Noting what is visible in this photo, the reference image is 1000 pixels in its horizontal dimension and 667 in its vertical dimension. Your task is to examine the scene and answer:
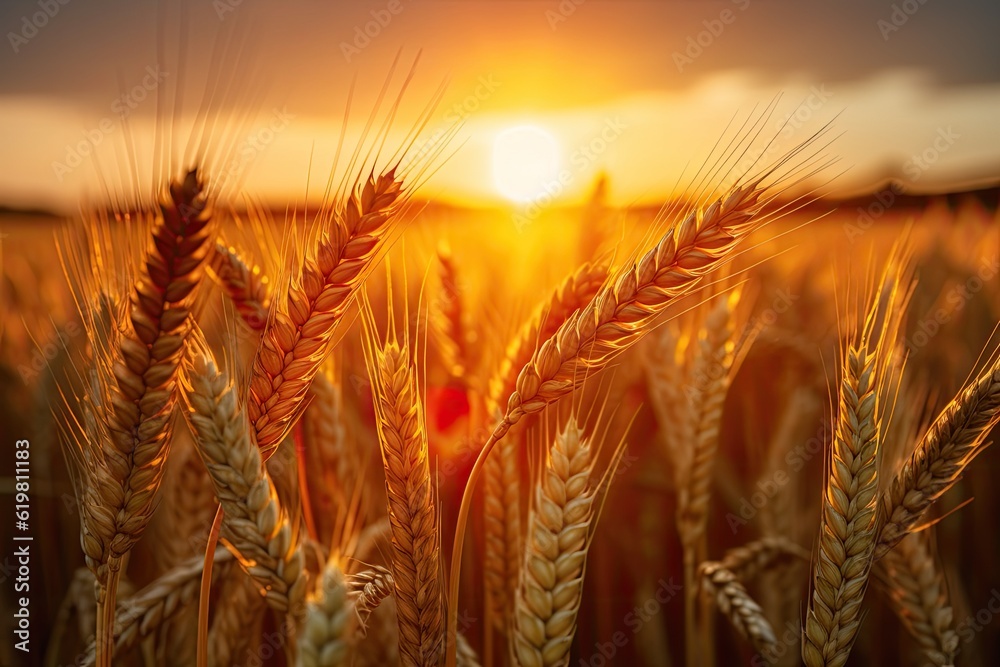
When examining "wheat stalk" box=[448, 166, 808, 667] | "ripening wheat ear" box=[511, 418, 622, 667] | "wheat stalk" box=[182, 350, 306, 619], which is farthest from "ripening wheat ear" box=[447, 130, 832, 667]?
"wheat stalk" box=[182, 350, 306, 619]

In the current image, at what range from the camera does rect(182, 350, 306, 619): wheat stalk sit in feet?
2.95

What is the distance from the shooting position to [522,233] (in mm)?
2676

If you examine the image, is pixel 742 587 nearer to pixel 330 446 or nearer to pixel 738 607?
pixel 738 607

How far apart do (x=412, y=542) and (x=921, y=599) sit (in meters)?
1.47

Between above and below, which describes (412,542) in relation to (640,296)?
below

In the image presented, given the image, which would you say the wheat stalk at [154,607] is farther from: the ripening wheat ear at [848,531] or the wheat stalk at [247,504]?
the ripening wheat ear at [848,531]

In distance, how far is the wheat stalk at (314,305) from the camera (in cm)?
101

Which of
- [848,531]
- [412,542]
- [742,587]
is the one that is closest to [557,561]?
[412,542]

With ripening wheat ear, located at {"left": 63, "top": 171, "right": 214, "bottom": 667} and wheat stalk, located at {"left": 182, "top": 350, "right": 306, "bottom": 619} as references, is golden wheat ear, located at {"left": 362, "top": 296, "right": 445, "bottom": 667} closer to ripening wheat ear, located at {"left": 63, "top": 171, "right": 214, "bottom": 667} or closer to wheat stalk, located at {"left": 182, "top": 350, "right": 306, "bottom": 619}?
wheat stalk, located at {"left": 182, "top": 350, "right": 306, "bottom": 619}

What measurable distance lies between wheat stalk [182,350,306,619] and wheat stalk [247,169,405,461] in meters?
0.11

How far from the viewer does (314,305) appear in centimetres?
102

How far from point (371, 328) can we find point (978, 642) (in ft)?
8.99

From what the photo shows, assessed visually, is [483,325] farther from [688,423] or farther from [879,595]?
[879,595]

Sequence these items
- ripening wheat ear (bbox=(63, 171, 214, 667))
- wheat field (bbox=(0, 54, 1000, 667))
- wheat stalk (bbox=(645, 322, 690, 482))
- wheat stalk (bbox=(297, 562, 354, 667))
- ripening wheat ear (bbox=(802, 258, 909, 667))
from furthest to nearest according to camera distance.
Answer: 1. wheat stalk (bbox=(645, 322, 690, 482))
2. ripening wheat ear (bbox=(802, 258, 909, 667))
3. wheat field (bbox=(0, 54, 1000, 667))
4. ripening wheat ear (bbox=(63, 171, 214, 667))
5. wheat stalk (bbox=(297, 562, 354, 667))
